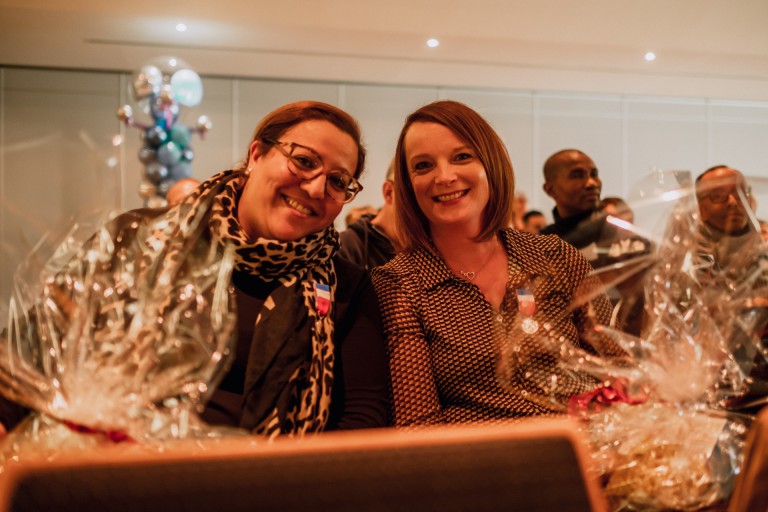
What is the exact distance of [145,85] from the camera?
6109 mm

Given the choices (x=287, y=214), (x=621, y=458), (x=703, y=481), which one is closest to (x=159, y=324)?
(x=287, y=214)

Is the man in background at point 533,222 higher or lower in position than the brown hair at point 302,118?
lower

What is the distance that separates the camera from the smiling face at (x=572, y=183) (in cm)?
366

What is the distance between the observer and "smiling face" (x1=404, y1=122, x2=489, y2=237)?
68.2 inches

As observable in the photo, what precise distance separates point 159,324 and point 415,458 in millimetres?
632

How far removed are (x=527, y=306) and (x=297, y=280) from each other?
0.56 meters

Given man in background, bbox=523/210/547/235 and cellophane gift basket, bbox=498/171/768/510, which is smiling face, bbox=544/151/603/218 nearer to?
cellophane gift basket, bbox=498/171/768/510

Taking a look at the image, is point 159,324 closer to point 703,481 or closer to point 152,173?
point 703,481

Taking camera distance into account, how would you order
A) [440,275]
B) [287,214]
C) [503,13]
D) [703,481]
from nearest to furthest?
[703,481] < [287,214] < [440,275] < [503,13]

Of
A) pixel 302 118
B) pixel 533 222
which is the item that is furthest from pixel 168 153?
pixel 302 118

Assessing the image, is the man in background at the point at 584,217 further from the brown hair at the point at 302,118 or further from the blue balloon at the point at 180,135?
the blue balloon at the point at 180,135

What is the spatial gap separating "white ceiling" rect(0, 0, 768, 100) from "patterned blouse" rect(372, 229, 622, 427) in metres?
4.63

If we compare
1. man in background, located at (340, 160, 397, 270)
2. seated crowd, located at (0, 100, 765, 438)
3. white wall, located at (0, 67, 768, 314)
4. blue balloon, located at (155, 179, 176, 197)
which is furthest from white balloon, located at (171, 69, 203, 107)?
seated crowd, located at (0, 100, 765, 438)

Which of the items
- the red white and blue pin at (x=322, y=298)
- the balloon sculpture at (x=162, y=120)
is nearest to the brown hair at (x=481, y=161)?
the red white and blue pin at (x=322, y=298)
